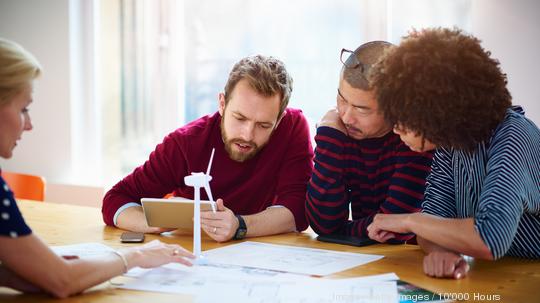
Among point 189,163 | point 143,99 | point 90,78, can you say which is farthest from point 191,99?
point 189,163

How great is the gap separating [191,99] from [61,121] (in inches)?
35.2

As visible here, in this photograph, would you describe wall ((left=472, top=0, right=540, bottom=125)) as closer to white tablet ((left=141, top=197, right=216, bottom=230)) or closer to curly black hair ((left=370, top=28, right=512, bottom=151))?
curly black hair ((left=370, top=28, right=512, bottom=151))

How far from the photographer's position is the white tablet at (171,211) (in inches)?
81.2

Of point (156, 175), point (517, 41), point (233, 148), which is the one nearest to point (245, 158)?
point (233, 148)

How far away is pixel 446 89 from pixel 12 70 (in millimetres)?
999

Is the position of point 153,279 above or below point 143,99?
below

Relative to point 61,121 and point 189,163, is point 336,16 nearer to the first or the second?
point 189,163

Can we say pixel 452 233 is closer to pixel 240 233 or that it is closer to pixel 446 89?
pixel 446 89

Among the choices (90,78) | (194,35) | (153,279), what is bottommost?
(153,279)

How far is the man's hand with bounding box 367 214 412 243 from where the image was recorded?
1806 millimetres

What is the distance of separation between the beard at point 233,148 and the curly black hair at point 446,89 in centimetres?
75

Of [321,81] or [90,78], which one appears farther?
[90,78]

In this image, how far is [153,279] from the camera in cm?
165

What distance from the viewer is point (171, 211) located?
6.91 feet
